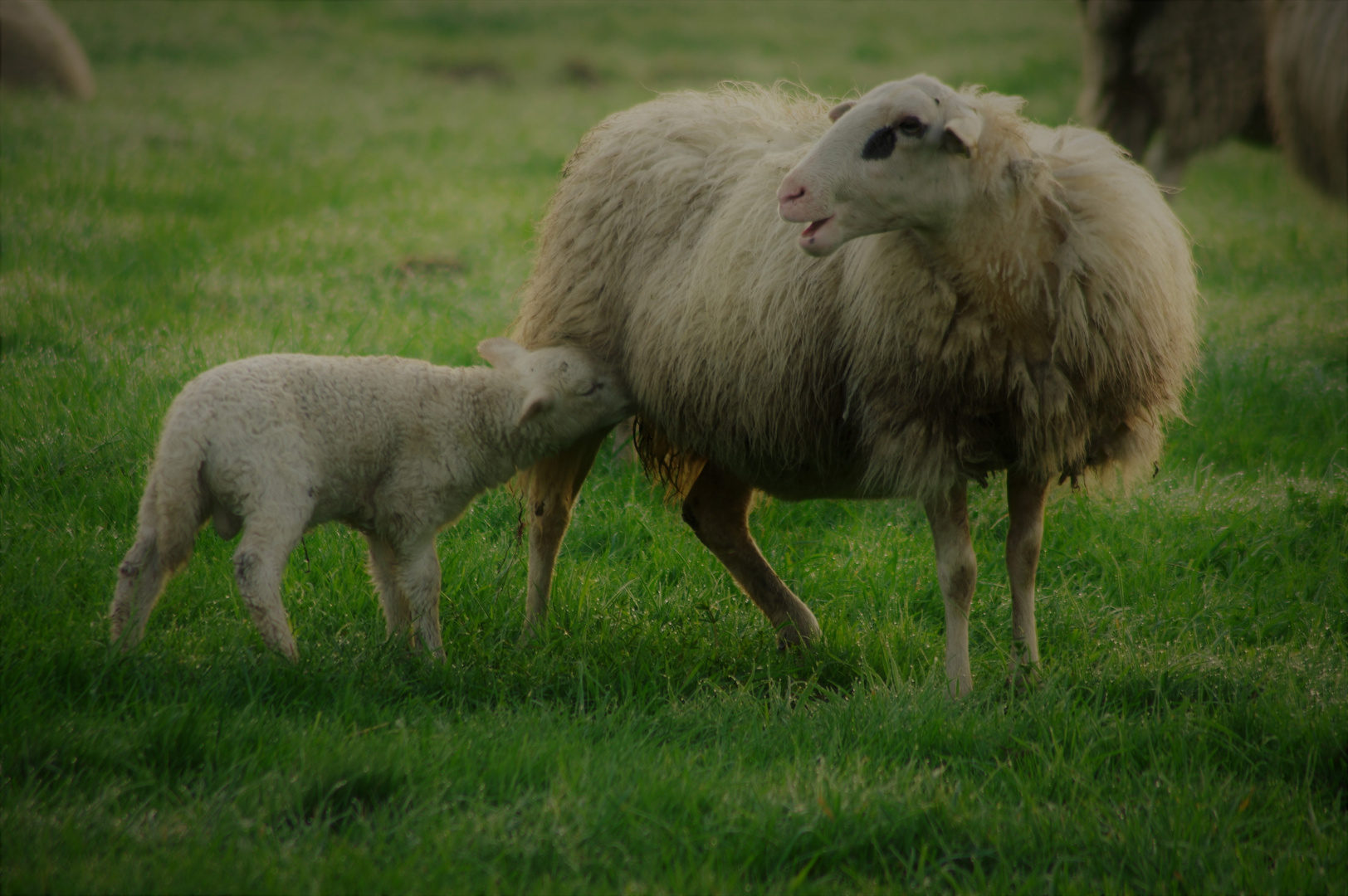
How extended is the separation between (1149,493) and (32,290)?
5607mm

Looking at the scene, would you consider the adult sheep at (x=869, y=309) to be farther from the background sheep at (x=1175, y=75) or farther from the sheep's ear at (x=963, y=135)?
the background sheep at (x=1175, y=75)

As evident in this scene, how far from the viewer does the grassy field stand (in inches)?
98.0

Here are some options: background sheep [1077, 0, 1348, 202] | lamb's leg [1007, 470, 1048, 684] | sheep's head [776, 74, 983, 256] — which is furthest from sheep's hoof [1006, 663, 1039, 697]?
background sheep [1077, 0, 1348, 202]

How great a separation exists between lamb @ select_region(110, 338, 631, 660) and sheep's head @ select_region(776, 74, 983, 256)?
108 centimetres

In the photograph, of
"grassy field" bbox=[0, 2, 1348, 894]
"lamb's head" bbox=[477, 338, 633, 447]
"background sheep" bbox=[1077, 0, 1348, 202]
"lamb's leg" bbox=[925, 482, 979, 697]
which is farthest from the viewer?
"background sheep" bbox=[1077, 0, 1348, 202]

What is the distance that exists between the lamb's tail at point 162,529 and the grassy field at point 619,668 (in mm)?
124

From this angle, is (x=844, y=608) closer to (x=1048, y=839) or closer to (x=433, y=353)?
(x=1048, y=839)

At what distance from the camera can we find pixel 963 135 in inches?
109

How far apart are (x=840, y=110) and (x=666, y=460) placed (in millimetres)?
1494

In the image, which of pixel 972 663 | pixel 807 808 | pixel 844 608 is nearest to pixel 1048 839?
pixel 807 808

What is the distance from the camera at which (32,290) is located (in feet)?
18.9

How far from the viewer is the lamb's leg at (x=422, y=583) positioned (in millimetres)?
3311

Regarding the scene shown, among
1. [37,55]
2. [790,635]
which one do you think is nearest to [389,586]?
[790,635]

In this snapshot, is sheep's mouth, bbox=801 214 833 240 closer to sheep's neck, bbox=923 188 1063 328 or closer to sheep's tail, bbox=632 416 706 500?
sheep's neck, bbox=923 188 1063 328
